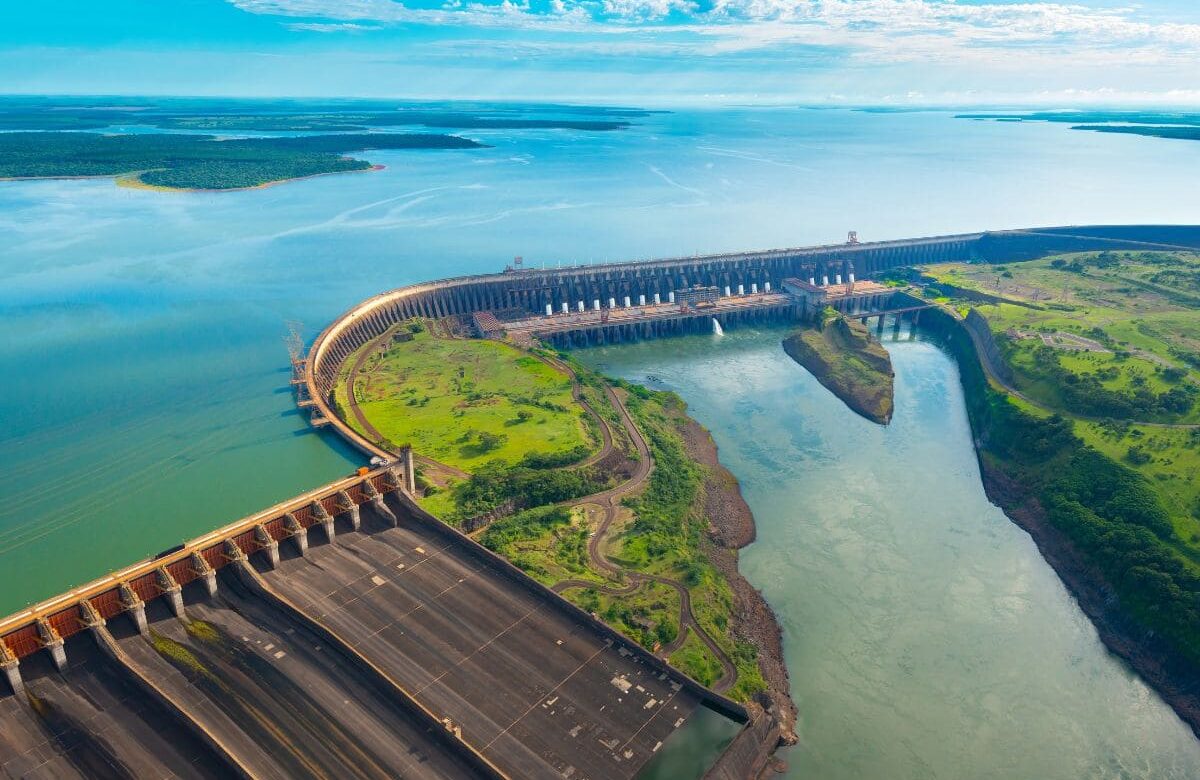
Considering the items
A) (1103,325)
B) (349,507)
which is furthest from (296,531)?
(1103,325)

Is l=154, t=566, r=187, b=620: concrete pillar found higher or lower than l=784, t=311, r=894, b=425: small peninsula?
higher

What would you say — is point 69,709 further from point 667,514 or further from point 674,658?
point 667,514

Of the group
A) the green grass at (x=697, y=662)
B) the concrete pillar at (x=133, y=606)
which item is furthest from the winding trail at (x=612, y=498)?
the concrete pillar at (x=133, y=606)

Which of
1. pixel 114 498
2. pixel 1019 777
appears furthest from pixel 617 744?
pixel 114 498

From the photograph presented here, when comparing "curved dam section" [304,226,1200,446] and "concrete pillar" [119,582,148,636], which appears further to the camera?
"curved dam section" [304,226,1200,446]

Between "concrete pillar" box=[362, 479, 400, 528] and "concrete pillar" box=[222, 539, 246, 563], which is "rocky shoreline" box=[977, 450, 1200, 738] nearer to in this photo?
"concrete pillar" box=[362, 479, 400, 528]

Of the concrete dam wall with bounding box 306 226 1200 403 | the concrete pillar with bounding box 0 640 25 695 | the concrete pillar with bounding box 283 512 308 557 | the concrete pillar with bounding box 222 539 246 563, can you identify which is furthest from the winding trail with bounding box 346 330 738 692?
the concrete pillar with bounding box 0 640 25 695

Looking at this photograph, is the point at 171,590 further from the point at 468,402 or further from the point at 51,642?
the point at 468,402
